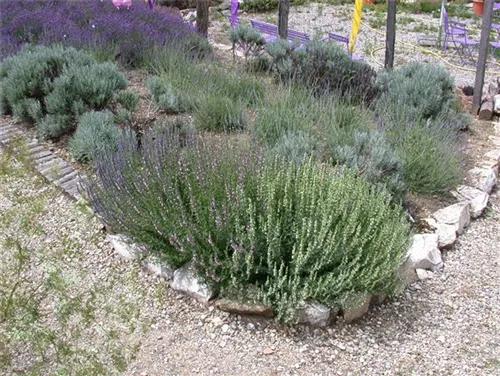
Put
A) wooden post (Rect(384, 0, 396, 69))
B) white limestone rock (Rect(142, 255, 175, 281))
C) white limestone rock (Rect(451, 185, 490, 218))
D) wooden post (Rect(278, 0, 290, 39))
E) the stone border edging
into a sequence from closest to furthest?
1. the stone border edging
2. white limestone rock (Rect(142, 255, 175, 281))
3. white limestone rock (Rect(451, 185, 490, 218))
4. wooden post (Rect(384, 0, 396, 69))
5. wooden post (Rect(278, 0, 290, 39))

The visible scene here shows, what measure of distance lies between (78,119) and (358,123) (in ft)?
6.73

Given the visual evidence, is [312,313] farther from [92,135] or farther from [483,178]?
[483,178]

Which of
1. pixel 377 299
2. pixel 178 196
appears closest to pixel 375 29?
pixel 377 299

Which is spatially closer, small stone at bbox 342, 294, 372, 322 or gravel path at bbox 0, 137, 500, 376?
gravel path at bbox 0, 137, 500, 376

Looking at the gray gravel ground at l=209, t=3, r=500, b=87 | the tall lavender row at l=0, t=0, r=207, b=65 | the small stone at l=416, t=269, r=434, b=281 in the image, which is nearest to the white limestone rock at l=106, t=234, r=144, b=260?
the small stone at l=416, t=269, r=434, b=281

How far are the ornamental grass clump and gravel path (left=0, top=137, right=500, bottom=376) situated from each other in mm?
172

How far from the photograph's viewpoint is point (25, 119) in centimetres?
484

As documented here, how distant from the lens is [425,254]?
363 cm

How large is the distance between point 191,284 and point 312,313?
61 centimetres

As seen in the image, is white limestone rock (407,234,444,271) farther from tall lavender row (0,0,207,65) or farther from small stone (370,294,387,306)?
tall lavender row (0,0,207,65)

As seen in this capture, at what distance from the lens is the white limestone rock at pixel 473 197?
441cm

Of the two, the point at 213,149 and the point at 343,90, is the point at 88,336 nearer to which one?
the point at 213,149

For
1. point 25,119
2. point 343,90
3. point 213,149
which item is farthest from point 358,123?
point 25,119

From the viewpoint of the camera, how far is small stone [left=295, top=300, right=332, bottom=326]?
295cm
